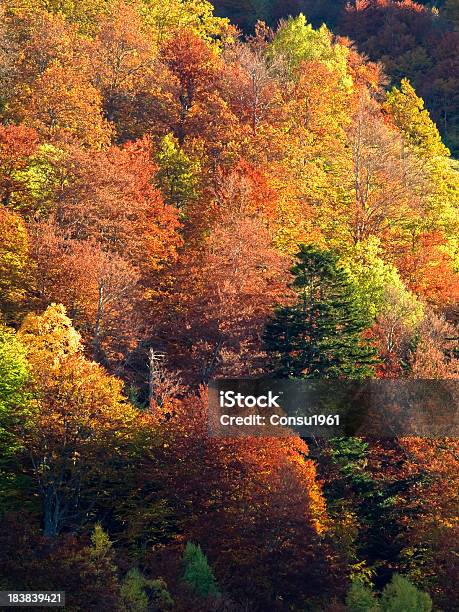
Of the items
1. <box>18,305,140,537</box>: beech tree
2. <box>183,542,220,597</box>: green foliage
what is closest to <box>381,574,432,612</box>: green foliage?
<box>183,542,220,597</box>: green foliage

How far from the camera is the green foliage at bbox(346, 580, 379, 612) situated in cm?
5574

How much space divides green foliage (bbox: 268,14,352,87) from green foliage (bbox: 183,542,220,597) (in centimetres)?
6118

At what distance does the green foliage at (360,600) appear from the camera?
2194 inches

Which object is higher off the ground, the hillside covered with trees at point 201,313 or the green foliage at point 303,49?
the green foliage at point 303,49

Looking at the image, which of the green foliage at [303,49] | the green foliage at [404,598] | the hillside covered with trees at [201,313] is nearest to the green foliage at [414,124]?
the hillside covered with trees at [201,313]

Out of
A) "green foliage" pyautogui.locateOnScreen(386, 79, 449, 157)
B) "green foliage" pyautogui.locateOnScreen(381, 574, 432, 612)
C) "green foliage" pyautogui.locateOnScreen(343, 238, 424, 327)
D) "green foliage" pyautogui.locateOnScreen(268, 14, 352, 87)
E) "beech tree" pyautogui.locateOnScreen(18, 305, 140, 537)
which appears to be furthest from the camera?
"green foliage" pyautogui.locateOnScreen(268, 14, 352, 87)

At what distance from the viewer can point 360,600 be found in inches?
2213

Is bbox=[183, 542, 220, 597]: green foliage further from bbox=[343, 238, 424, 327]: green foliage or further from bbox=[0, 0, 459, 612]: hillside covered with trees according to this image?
bbox=[343, 238, 424, 327]: green foliage

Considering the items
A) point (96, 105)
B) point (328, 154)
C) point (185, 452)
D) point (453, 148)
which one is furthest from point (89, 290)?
point (453, 148)

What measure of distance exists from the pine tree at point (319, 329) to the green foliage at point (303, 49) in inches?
1833

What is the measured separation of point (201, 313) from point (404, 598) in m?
24.2
